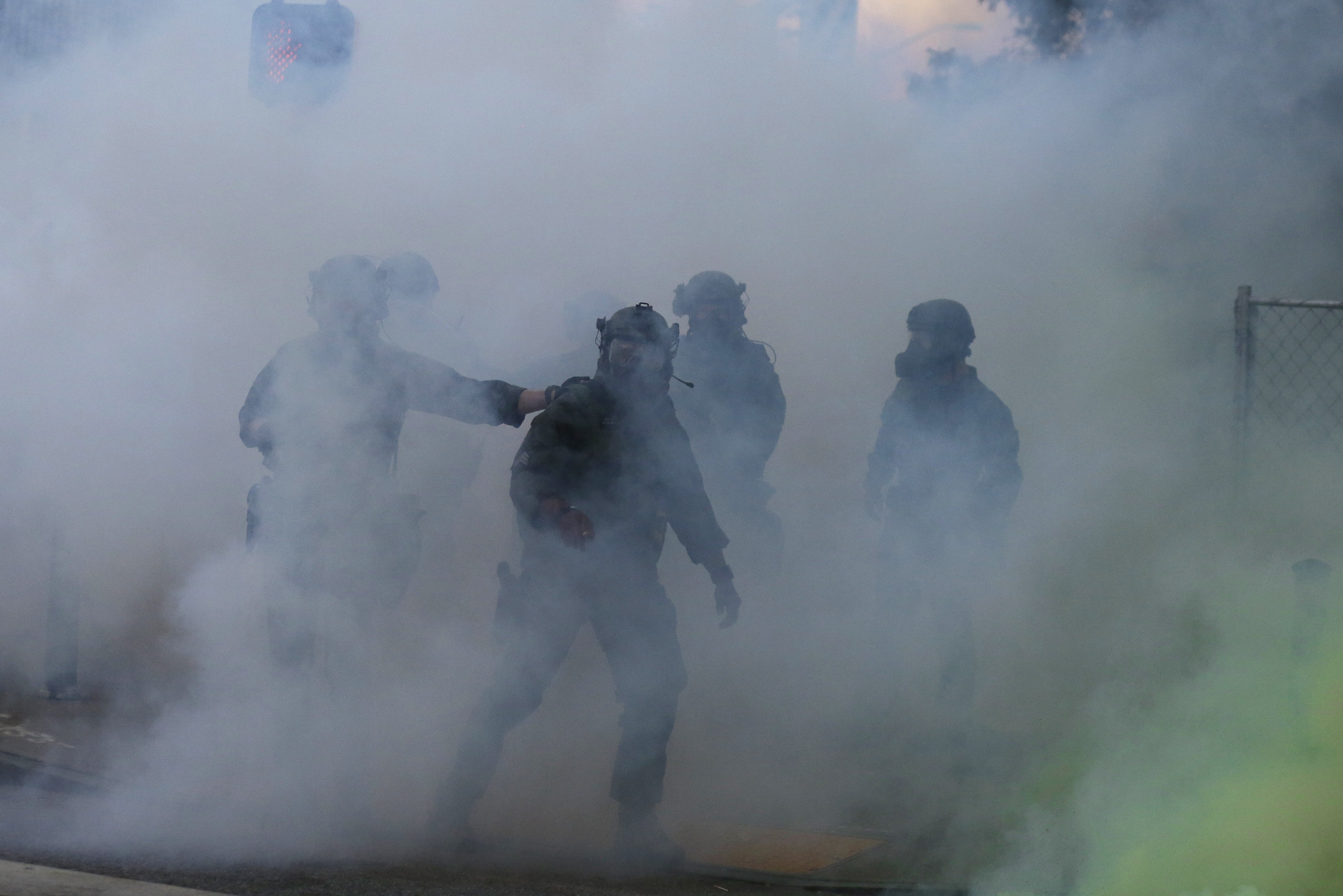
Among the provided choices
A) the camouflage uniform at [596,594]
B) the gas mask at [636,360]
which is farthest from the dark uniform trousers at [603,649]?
the gas mask at [636,360]

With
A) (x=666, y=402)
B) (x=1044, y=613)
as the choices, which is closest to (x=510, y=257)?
(x=666, y=402)

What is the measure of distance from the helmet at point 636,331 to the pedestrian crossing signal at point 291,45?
5.06 ft

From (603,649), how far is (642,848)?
1.65 ft

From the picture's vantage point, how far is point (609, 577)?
3.28 m

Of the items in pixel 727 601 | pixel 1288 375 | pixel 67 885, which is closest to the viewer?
pixel 67 885

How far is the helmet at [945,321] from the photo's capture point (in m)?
4.18

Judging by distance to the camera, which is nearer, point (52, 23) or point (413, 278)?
point (413, 278)

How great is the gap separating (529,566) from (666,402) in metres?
0.57

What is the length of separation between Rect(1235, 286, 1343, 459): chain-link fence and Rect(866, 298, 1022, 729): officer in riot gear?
2.60 ft

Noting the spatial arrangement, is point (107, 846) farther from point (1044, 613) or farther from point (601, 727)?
point (1044, 613)

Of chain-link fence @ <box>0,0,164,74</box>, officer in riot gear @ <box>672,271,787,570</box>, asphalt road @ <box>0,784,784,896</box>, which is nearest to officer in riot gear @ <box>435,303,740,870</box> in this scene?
asphalt road @ <box>0,784,784,896</box>

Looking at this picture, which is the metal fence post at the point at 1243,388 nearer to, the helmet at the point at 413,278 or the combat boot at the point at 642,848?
the combat boot at the point at 642,848

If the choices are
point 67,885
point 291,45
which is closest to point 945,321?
point 291,45

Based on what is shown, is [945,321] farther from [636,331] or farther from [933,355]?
[636,331]
